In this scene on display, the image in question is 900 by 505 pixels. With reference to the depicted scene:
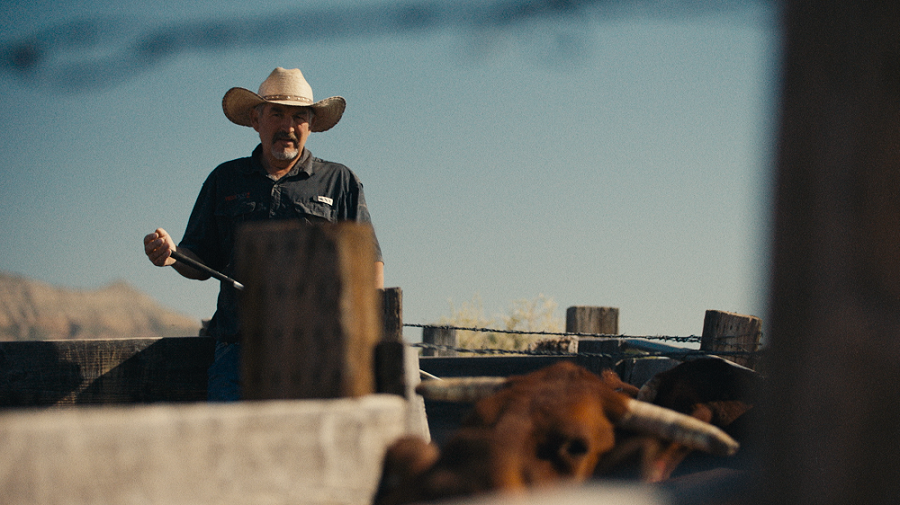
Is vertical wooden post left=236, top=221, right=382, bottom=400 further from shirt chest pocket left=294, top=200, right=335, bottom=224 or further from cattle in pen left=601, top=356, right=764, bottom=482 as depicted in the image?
shirt chest pocket left=294, top=200, right=335, bottom=224

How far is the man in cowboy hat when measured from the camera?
14.5 ft

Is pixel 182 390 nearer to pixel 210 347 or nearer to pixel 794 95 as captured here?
pixel 210 347

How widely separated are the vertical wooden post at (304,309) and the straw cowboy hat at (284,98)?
2884 mm

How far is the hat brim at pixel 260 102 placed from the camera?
15.3 feet

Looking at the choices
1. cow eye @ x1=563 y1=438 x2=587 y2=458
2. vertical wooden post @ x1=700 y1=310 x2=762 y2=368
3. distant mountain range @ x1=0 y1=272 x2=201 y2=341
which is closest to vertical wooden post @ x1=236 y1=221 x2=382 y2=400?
cow eye @ x1=563 y1=438 x2=587 y2=458

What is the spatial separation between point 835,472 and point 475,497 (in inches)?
28.9

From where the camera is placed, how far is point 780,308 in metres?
1.41

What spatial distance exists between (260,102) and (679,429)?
342cm

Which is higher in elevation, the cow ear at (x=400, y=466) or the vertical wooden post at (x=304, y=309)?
the vertical wooden post at (x=304, y=309)

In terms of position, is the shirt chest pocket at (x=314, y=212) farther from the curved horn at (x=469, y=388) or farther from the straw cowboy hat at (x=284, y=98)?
the curved horn at (x=469, y=388)

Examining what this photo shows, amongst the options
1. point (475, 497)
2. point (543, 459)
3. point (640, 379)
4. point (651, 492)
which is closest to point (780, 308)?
point (651, 492)

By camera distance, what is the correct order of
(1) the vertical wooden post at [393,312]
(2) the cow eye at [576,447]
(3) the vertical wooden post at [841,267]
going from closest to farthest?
(3) the vertical wooden post at [841,267], (2) the cow eye at [576,447], (1) the vertical wooden post at [393,312]

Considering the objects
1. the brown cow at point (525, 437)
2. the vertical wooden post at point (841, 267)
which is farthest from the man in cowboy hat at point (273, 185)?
the vertical wooden post at point (841, 267)

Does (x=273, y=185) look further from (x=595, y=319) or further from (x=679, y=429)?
(x=595, y=319)
